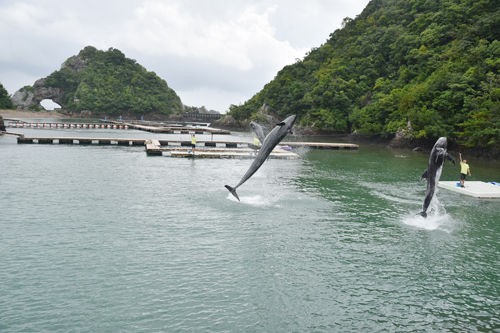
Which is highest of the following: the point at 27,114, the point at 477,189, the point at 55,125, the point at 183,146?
the point at 27,114

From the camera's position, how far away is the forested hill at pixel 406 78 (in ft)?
149

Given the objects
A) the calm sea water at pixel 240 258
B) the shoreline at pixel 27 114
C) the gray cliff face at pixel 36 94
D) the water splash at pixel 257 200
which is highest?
the gray cliff face at pixel 36 94

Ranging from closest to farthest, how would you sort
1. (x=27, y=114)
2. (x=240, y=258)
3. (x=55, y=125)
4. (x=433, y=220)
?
(x=240, y=258)
(x=433, y=220)
(x=55, y=125)
(x=27, y=114)

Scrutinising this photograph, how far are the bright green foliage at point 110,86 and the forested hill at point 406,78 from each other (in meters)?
60.9

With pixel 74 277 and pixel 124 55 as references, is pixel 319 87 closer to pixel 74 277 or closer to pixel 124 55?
pixel 74 277

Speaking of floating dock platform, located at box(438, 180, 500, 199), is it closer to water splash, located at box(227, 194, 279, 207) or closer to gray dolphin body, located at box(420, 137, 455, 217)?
gray dolphin body, located at box(420, 137, 455, 217)

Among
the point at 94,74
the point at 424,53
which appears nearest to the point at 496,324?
the point at 424,53

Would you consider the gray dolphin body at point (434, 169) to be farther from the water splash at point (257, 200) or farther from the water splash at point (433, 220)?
the water splash at point (257, 200)

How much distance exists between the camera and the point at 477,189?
24.4 metres

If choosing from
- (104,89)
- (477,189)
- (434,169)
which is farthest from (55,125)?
(104,89)

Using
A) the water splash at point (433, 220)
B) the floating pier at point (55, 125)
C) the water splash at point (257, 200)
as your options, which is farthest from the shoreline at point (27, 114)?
the water splash at point (433, 220)

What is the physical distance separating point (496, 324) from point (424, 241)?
5.87m

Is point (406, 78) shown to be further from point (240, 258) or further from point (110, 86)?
point (110, 86)

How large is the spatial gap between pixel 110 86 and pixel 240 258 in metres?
177
